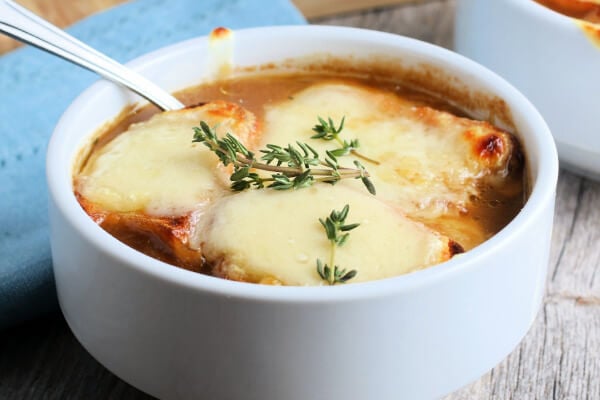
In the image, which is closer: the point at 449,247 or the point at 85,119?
the point at 449,247

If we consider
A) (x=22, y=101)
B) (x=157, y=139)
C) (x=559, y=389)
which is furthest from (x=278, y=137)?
(x=22, y=101)

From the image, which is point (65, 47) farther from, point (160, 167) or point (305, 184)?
point (305, 184)

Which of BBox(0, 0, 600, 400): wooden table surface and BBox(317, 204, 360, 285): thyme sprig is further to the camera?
BBox(0, 0, 600, 400): wooden table surface

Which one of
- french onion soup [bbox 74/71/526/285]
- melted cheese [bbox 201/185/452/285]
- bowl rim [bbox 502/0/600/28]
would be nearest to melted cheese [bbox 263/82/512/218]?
french onion soup [bbox 74/71/526/285]

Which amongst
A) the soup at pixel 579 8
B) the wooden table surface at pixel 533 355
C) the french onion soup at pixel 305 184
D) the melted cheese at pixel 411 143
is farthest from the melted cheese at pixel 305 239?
the soup at pixel 579 8

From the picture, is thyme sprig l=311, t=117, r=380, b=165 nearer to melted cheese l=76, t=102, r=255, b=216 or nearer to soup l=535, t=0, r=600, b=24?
melted cheese l=76, t=102, r=255, b=216

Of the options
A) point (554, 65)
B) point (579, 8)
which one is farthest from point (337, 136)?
point (579, 8)

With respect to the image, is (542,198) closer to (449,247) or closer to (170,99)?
(449,247)
